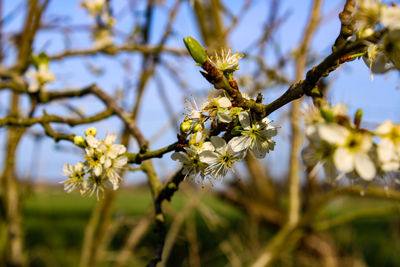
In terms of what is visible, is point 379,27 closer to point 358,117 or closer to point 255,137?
point 358,117

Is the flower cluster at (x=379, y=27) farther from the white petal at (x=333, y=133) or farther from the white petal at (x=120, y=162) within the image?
the white petal at (x=120, y=162)

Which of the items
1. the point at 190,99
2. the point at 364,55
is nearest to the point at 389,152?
the point at 364,55

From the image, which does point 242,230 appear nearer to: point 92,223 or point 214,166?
point 92,223

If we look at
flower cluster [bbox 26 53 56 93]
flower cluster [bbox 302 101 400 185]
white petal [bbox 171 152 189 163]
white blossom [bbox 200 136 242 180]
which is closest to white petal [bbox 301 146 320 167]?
flower cluster [bbox 302 101 400 185]

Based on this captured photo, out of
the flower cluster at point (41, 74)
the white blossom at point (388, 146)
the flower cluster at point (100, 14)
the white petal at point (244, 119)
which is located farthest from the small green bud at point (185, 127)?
the flower cluster at point (100, 14)

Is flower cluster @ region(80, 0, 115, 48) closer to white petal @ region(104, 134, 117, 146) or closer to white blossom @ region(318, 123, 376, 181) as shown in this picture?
white petal @ region(104, 134, 117, 146)
